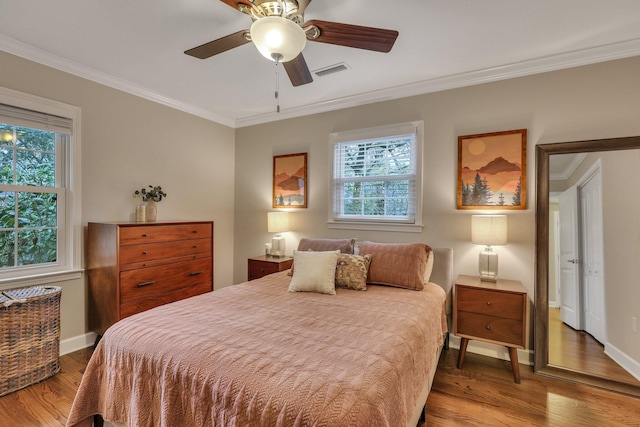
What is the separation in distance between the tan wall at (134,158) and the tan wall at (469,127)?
707 millimetres

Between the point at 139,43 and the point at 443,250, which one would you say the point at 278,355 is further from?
the point at 139,43

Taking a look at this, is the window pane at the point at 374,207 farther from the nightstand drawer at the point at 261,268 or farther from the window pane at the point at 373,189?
the nightstand drawer at the point at 261,268

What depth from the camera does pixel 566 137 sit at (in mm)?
2545

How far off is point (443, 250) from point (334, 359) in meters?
1.98

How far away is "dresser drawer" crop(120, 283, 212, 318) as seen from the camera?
2697mm

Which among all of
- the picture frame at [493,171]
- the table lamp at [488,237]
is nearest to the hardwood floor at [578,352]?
the table lamp at [488,237]

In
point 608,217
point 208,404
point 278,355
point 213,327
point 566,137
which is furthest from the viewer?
point 566,137

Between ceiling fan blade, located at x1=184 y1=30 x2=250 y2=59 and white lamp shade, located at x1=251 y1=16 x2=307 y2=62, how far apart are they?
315 mm

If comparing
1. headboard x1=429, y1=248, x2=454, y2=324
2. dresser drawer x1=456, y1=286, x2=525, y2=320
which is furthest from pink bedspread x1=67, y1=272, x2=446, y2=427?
headboard x1=429, y1=248, x2=454, y2=324

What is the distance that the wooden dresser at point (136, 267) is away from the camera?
2.65 meters

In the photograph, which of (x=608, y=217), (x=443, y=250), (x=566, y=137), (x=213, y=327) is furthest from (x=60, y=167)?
(x=608, y=217)

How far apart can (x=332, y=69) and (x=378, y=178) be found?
4.09 feet

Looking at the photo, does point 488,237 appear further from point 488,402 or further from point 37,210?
point 37,210

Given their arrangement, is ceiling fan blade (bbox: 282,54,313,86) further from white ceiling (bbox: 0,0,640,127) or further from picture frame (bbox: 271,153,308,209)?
picture frame (bbox: 271,153,308,209)
